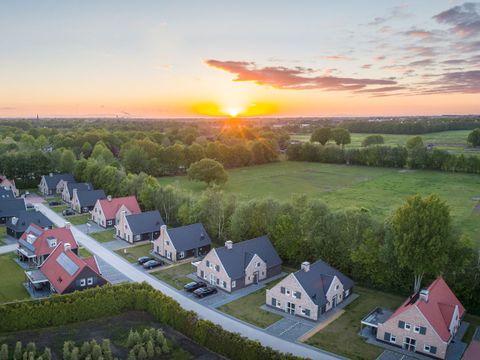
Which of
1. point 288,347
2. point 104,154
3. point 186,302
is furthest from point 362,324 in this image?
point 104,154

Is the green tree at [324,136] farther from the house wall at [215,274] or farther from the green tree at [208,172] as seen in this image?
the house wall at [215,274]

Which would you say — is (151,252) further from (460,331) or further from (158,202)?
(460,331)

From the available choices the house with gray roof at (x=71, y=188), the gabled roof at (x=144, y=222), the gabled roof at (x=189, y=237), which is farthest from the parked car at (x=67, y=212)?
the gabled roof at (x=189, y=237)

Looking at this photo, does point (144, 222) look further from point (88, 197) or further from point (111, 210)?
point (88, 197)

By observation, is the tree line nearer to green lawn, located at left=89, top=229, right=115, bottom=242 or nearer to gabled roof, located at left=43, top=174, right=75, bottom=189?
green lawn, located at left=89, top=229, right=115, bottom=242

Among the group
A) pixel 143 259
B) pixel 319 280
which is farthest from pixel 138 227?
pixel 319 280

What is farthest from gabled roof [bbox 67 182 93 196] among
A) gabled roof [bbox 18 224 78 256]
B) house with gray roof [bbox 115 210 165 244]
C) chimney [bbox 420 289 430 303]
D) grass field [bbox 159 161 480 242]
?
chimney [bbox 420 289 430 303]
